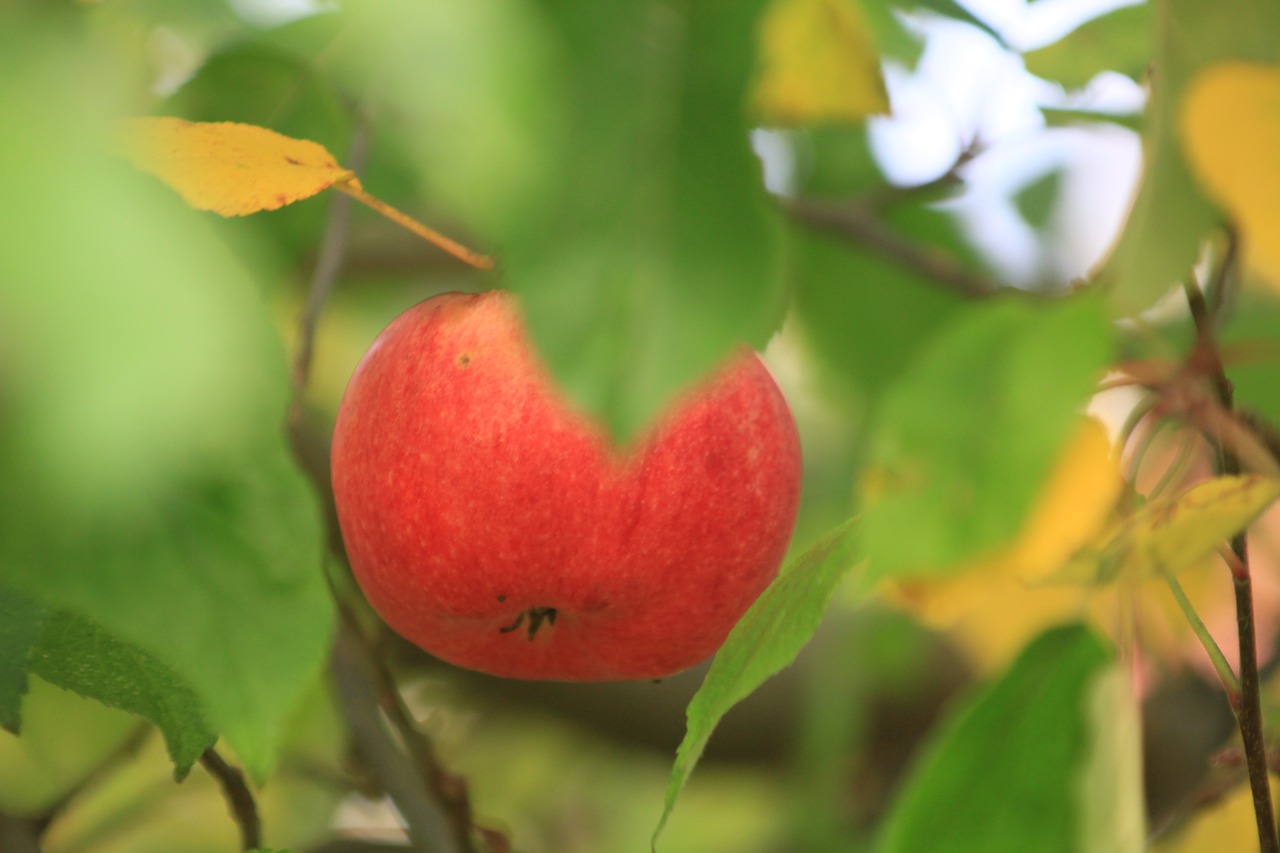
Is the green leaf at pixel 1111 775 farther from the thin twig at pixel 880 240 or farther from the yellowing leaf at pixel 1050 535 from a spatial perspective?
the thin twig at pixel 880 240

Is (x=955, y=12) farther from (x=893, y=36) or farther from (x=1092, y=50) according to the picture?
(x=893, y=36)

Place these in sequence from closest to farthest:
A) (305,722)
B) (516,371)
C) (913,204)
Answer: (516,371) < (305,722) < (913,204)

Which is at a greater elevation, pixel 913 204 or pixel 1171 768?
pixel 913 204

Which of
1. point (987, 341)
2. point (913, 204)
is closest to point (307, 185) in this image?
point (987, 341)

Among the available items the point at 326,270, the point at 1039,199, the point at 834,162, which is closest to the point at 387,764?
the point at 326,270

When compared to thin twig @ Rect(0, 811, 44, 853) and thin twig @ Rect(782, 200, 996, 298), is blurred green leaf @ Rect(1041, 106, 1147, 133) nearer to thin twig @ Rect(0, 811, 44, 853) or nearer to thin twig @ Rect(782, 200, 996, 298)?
thin twig @ Rect(782, 200, 996, 298)

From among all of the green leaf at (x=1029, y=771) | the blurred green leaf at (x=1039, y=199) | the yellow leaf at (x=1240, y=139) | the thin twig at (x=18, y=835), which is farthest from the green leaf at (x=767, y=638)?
the blurred green leaf at (x=1039, y=199)

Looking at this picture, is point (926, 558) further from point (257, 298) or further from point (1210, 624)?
point (1210, 624)
